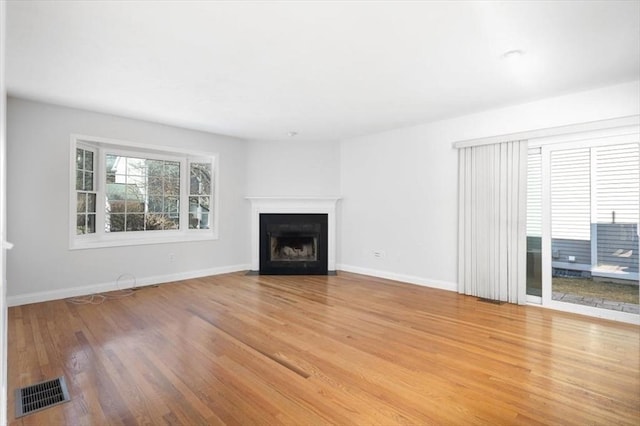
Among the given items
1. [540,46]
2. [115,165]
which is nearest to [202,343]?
[115,165]

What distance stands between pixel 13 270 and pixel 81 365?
222 cm

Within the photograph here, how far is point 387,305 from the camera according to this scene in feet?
13.1

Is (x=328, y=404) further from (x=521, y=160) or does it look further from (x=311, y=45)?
(x=521, y=160)

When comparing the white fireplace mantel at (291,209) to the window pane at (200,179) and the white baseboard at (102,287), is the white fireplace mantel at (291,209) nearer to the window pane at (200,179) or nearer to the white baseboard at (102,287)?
the white baseboard at (102,287)

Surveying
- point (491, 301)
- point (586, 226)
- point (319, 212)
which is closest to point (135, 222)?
point (319, 212)

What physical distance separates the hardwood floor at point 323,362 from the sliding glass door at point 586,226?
33 centimetres

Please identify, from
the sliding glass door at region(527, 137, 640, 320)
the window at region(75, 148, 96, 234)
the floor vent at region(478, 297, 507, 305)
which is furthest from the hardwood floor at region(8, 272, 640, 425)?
the window at region(75, 148, 96, 234)

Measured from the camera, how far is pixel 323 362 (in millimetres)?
2559

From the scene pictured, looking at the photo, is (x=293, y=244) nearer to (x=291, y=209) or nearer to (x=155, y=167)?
(x=291, y=209)

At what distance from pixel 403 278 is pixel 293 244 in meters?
2.11

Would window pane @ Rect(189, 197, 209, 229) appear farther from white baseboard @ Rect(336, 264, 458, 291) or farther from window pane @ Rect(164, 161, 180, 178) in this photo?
white baseboard @ Rect(336, 264, 458, 291)

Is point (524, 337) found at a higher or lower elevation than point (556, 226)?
lower

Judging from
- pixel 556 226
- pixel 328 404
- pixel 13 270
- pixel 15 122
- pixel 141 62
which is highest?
pixel 141 62

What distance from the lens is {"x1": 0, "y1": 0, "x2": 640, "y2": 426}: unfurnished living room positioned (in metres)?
2.18
